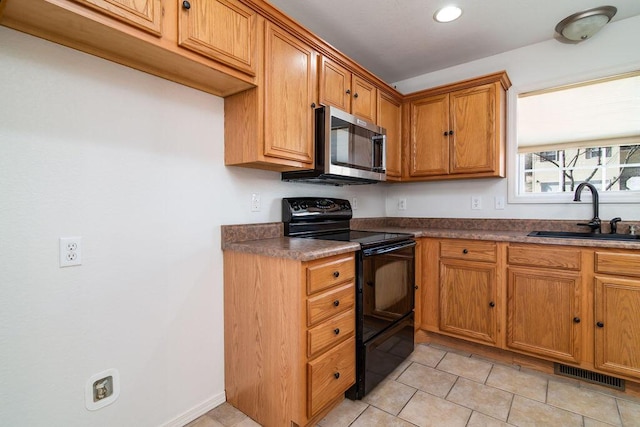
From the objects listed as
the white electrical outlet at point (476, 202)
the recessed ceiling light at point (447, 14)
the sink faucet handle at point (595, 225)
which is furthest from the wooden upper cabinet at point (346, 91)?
the sink faucet handle at point (595, 225)

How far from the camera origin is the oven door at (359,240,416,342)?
1785mm

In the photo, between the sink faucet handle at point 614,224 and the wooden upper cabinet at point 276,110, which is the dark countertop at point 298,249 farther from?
the sink faucet handle at point 614,224

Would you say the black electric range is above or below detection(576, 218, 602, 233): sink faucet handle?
below

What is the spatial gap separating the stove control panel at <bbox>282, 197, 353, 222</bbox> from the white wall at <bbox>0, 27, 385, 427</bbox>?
41cm

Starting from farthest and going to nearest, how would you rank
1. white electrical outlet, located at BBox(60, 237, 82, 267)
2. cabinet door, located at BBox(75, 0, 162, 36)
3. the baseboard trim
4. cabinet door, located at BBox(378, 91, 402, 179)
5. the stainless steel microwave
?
cabinet door, located at BBox(378, 91, 402, 179), the stainless steel microwave, the baseboard trim, white electrical outlet, located at BBox(60, 237, 82, 267), cabinet door, located at BBox(75, 0, 162, 36)

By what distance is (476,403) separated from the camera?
1.73m

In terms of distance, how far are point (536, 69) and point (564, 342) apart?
2113mm

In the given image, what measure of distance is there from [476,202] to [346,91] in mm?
1590

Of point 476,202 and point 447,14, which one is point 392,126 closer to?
point 447,14

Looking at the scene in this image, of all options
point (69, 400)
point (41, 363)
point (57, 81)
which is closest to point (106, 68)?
point (57, 81)

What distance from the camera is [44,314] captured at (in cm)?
117

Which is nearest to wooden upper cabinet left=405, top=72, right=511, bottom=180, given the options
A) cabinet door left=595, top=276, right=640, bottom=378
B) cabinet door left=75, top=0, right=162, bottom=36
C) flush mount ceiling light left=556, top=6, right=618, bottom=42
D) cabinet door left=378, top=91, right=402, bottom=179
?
cabinet door left=378, top=91, right=402, bottom=179

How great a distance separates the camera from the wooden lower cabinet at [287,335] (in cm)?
143

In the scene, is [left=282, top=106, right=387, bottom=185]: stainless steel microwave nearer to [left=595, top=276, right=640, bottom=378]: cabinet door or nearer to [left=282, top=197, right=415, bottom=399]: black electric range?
[left=282, top=197, right=415, bottom=399]: black electric range
